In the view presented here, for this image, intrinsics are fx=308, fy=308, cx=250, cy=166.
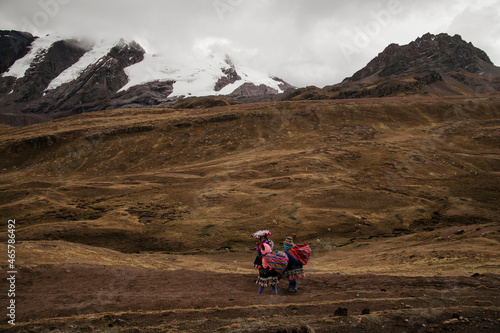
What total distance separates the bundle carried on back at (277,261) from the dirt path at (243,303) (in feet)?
3.80

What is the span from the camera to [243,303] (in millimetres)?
11750

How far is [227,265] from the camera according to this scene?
21969mm

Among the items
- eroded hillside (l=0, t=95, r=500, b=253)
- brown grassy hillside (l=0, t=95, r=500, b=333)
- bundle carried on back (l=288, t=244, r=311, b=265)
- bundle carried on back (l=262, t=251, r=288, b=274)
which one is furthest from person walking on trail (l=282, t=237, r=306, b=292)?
eroded hillside (l=0, t=95, r=500, b=253)

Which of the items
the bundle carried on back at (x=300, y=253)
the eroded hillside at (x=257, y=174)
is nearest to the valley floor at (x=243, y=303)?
the bundle carried on back at (x=300, y=253)

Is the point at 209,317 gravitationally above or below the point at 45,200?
below

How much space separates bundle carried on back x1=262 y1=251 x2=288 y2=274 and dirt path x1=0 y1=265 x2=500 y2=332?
1158mm

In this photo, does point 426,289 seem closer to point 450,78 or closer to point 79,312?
point 79,312

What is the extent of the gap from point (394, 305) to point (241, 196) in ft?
98.3

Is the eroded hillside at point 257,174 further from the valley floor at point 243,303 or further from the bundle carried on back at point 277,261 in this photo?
the valley floor at point 243,303

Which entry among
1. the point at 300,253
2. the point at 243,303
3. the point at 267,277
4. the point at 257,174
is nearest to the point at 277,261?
the point at 267,277

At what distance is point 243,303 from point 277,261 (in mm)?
2492

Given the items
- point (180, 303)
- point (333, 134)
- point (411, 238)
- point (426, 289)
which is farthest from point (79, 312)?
point (333, 134)

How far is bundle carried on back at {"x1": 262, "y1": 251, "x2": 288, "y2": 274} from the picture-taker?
1343 cm

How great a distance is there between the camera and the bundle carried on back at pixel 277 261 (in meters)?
13.4
